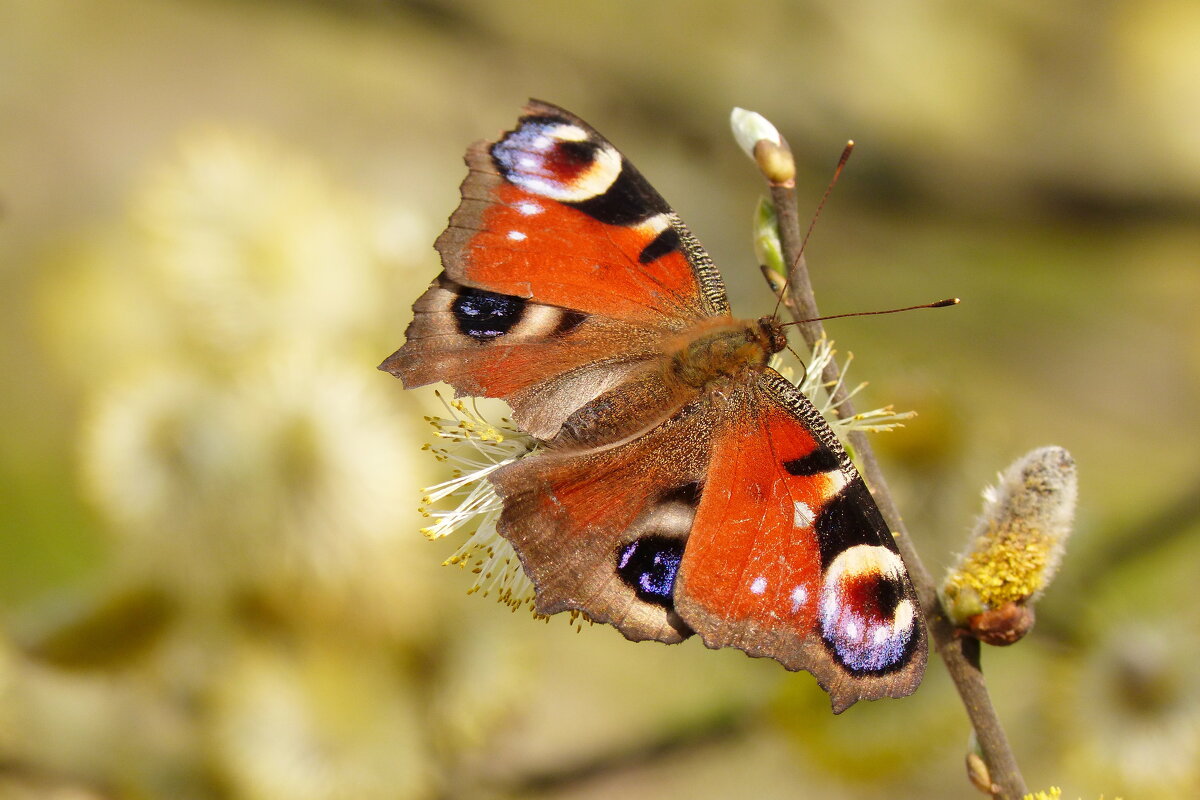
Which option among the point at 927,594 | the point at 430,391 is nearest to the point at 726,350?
the point at 927,594

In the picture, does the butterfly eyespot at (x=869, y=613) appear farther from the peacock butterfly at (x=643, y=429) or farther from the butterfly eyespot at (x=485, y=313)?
the butterfly eyespot at (x=485, y=313)

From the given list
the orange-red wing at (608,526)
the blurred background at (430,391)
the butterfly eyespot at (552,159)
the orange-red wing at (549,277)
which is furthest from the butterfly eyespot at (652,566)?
the blurred background at (430,391)

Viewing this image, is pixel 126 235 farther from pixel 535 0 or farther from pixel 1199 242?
pixel 1199 242

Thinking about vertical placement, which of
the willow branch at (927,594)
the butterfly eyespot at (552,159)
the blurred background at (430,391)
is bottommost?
the blurred background at (430,391)

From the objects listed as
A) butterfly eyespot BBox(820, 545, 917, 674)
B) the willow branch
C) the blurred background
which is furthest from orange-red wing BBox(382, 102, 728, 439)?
the blurred background

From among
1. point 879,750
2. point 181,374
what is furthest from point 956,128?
point 181,374

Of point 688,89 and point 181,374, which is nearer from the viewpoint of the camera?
point 181,374

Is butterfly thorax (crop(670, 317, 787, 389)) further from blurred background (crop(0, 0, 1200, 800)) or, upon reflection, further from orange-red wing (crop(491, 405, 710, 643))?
blurred background (crop(0, 0, 1200, 800))

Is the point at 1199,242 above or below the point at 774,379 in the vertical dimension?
below
